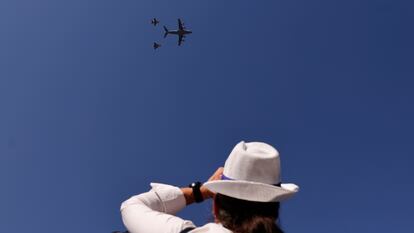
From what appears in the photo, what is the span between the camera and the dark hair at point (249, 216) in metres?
3.22

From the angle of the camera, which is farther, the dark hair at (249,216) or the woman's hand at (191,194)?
the woman's hand at (191,194)

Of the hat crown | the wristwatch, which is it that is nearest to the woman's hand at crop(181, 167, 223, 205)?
the wristwatch

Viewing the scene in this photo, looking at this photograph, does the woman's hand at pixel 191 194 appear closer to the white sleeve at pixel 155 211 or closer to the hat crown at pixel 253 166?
the white sleeve at pixel 155 211

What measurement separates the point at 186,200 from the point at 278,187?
1.07 metres

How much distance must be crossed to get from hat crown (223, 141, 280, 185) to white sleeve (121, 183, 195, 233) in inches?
22.8

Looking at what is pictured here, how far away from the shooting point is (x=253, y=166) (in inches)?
131

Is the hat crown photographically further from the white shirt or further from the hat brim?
the white shirt

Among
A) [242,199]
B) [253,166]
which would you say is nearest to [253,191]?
[242,199]

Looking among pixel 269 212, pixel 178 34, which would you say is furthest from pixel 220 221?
pixel 178 34

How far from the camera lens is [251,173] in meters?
3.31

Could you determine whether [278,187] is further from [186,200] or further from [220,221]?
[186,200]

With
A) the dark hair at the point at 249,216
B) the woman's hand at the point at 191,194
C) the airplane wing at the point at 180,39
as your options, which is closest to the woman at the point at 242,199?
the dark hair at the point at 249,216

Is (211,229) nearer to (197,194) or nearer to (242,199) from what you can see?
(242,199)

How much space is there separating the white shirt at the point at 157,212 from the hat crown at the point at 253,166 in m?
0.45
